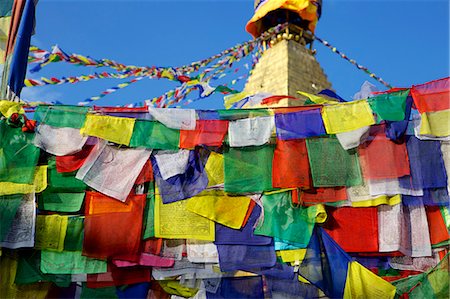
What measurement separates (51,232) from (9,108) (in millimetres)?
1398

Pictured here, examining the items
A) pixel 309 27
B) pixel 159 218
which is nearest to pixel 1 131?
pixel 159 218

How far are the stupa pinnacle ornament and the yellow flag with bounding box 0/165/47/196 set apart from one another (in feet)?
28.0

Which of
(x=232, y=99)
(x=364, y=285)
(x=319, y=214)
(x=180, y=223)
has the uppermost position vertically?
(x=232, y=99)

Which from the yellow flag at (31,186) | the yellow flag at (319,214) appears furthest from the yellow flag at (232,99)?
the yellow flag at (31,186)

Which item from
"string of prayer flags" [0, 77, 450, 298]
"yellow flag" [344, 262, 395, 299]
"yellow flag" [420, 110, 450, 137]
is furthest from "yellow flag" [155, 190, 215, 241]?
"yellow flag" [420, 110, 450, 137]

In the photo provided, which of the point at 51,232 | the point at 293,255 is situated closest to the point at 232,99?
the point at 293,255

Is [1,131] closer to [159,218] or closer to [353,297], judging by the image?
[159,218]

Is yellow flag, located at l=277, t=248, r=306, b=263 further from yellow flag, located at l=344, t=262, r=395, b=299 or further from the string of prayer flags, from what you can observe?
yellow flag, located at l=344, t=262, r=395, b=299

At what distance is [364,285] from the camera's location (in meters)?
4.80

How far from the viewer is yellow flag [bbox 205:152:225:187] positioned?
5.36m

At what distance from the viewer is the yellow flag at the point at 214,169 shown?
5.36m

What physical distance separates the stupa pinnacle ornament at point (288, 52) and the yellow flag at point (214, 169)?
25.8 ft

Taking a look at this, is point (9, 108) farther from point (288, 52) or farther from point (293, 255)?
point (288, 52)

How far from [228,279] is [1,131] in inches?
111
